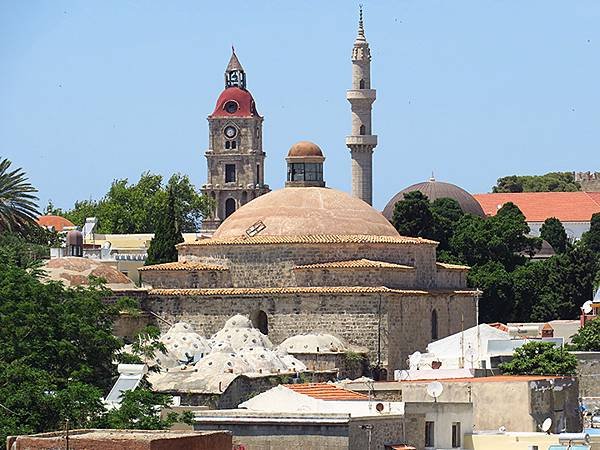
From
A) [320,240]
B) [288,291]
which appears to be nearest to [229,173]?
[320,240]

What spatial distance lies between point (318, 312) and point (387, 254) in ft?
8.00

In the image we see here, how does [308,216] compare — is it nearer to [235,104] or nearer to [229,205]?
[229,205]

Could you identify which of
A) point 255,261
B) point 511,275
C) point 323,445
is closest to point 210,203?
point 511,275

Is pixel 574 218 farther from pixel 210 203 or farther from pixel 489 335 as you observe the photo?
pixel 489 335

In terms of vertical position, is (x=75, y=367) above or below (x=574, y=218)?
below

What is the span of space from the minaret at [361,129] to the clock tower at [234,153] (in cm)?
1714

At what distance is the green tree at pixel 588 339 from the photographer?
1864 inches

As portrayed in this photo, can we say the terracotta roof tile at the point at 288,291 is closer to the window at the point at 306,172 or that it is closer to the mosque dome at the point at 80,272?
the mosque dome at the point at 80,272

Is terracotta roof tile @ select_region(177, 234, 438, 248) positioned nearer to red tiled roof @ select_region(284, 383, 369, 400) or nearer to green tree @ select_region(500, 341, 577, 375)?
green tree @ select_region(500, 341, 577, 375)

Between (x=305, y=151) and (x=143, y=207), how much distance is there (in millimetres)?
38653

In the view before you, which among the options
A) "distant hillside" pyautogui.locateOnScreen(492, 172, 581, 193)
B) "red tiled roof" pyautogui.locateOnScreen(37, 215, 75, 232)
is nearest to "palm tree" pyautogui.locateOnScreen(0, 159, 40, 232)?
"red tiled roof" pyautogui.locateOnScreen(37, 215, 75, 232)

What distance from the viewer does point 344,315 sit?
45344 millimetres

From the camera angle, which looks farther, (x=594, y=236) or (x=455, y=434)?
(x=594, y=236)

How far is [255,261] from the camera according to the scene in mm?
47125
